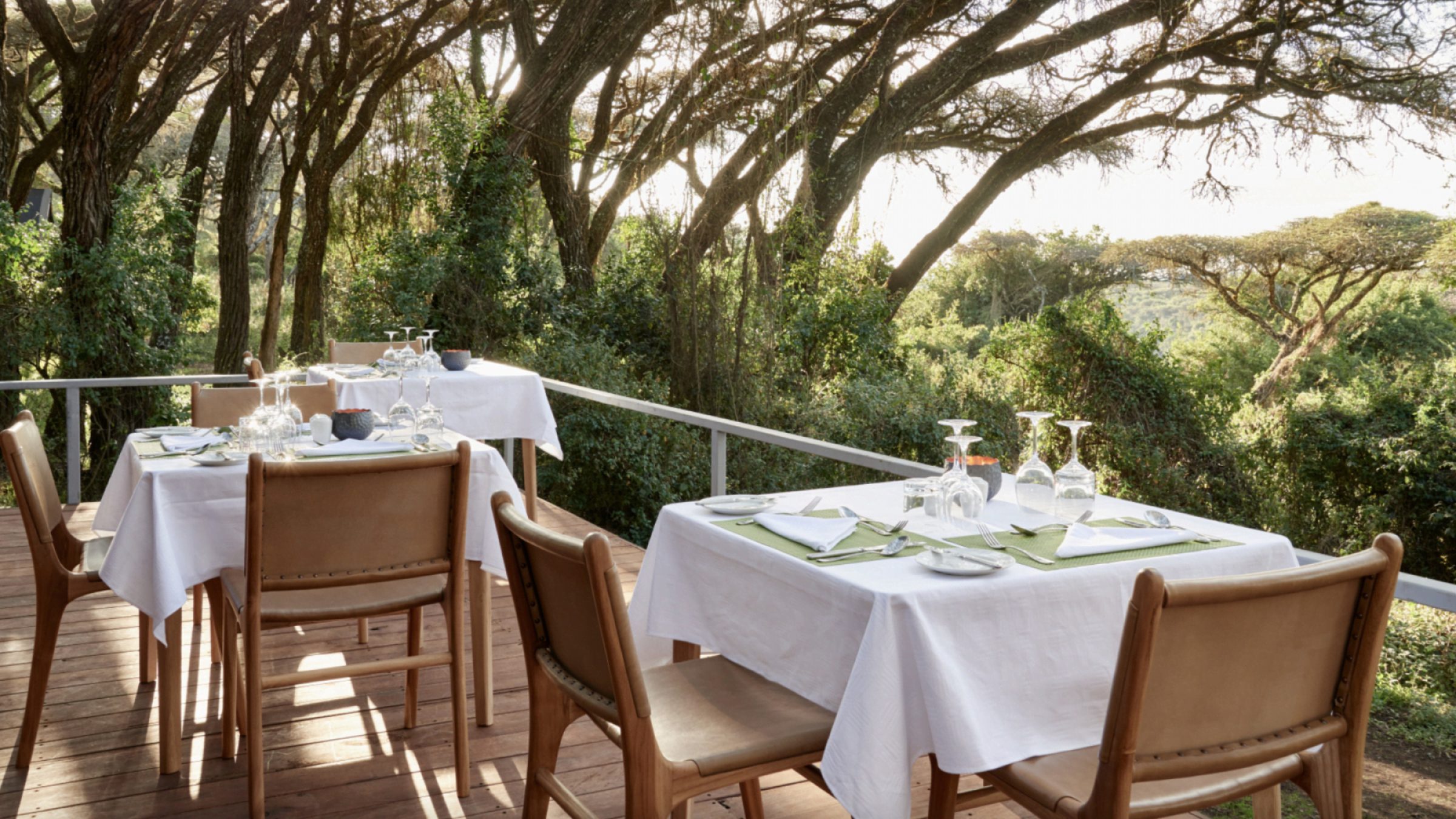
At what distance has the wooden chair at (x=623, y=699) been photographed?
1682 millimetres

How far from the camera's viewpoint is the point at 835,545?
6.63 ft

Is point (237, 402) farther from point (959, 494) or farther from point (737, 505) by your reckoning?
point (959, 494)

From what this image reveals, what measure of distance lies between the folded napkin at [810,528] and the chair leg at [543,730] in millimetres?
493

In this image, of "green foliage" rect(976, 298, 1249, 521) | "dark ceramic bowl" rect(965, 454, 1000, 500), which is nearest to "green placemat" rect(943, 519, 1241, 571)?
"dark ceramic bowl" rect(965, 454, 1000, 500)

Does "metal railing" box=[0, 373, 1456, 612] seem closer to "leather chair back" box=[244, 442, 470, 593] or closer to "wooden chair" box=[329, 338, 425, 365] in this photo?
"wooden chair" box=[329, 338, 425, 365]

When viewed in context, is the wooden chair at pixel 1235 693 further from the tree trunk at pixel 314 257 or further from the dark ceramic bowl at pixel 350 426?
the tree trunk at pixel 314 257

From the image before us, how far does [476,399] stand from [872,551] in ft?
12.2

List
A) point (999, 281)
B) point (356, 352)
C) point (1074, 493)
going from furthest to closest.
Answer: point (999, 281), point (356, 352), point (1074, 493)

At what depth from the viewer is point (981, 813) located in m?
2.58

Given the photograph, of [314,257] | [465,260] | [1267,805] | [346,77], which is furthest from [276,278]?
[1267,805]

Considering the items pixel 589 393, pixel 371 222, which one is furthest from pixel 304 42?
pixel 589 393

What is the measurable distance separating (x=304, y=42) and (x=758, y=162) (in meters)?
7.01

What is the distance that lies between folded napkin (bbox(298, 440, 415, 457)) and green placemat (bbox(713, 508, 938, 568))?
1252mm

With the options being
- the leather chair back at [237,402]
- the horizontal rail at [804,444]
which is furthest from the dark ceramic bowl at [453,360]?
the leather chair back at [237,402]
